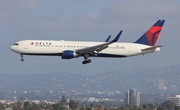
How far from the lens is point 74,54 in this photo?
7406 cm

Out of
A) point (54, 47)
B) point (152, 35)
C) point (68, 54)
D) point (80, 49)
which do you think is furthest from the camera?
point (152, 35)

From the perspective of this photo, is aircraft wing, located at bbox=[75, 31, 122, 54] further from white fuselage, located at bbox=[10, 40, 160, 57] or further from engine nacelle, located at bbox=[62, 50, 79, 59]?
white fuselage, located at bbox=[10, 40, 160, 57]

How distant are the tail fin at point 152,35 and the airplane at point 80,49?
3.12 metres

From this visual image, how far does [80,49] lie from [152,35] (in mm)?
16671

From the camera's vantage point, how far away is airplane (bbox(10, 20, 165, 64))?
73.9m

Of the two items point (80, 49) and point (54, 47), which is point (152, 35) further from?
point (54, 47)

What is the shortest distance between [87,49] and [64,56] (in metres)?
3.54

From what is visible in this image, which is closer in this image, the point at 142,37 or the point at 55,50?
the point at 55,50

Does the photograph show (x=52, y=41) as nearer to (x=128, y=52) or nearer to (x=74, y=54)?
(x=74, y=54)

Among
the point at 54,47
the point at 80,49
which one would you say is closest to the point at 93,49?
the point at 80,49

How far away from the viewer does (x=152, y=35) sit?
280 feet

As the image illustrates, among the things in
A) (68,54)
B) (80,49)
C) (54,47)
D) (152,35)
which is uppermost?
(152,35)

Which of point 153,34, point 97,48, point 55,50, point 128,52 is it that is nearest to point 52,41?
point 55,50

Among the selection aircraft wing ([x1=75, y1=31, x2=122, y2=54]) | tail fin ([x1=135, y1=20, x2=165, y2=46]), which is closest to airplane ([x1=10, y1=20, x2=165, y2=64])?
aircraft wing ([x1=75, y1=31, x2=122, y2=54])
